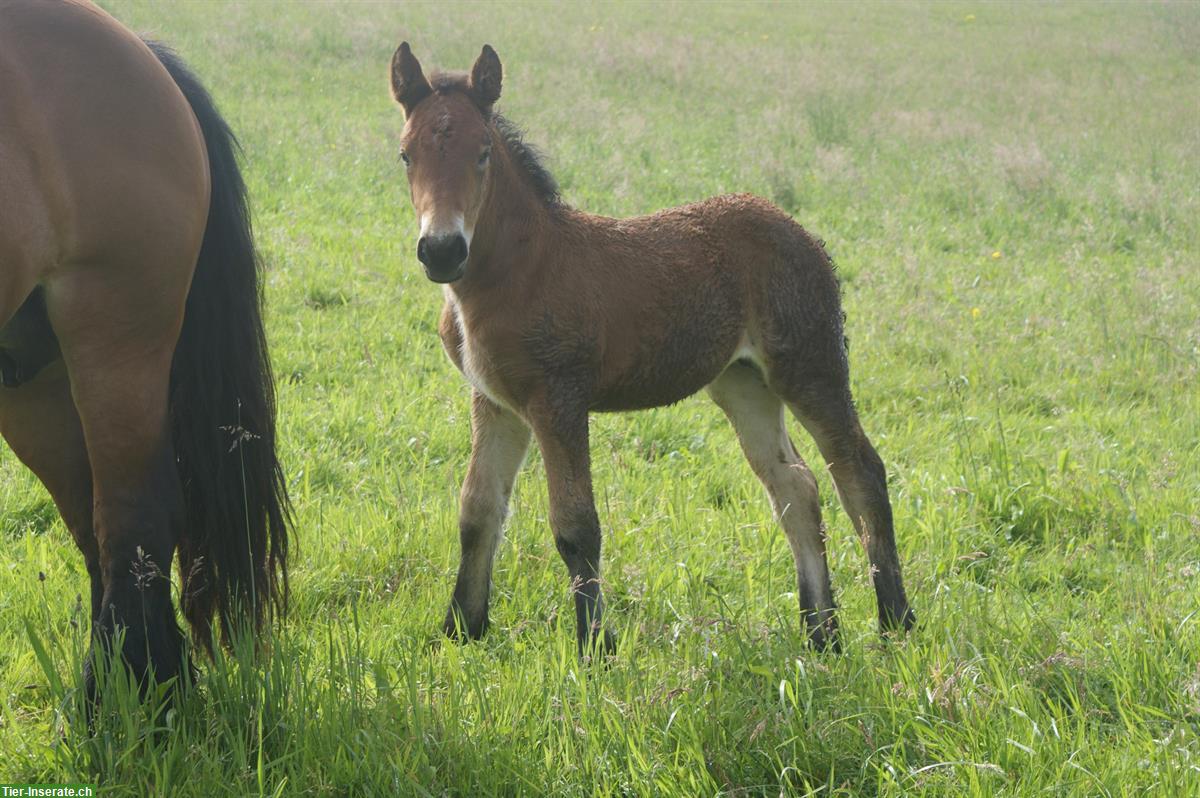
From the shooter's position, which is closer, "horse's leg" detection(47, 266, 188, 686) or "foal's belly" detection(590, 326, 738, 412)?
"horse's leg" detection(47, 266, 188, 686)

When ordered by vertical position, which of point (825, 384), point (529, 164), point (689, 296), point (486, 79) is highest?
point (486, 79)

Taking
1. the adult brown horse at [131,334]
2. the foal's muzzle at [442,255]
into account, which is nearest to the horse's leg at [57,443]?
the adult brown horse at [131,334]

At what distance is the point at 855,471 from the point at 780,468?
0.94 feet

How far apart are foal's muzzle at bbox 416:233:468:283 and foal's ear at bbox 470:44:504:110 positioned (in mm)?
602

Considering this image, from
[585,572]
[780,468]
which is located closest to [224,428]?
[585,572]

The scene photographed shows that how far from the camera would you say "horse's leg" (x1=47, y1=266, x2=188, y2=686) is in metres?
2.87

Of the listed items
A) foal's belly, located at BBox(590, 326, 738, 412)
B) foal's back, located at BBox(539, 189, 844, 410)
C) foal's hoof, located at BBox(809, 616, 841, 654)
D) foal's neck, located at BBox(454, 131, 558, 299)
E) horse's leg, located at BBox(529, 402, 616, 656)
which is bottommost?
foal's hoof, located at BBox(809, 616, 841, 654)

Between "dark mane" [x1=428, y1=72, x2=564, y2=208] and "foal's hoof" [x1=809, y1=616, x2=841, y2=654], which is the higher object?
"dark mane" [x1=428, y1=72, x2=564, y2=208]

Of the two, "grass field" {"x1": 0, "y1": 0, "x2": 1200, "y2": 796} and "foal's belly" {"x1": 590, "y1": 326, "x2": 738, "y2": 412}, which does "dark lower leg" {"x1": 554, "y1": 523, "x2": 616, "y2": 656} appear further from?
"foal's belly" {"x1": 590, "y1": 326, "x2": 738, "y2": 412}

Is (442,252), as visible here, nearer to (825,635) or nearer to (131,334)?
(131,334)

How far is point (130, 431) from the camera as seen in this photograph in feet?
9.66

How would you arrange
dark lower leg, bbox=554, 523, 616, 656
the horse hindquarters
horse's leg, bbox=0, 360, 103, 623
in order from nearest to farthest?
1. horse's leg, bbox=0, 360, 103, 623
2. dark lower leg, bbox=554, 523, 616, 656
3. the horse hindquarters

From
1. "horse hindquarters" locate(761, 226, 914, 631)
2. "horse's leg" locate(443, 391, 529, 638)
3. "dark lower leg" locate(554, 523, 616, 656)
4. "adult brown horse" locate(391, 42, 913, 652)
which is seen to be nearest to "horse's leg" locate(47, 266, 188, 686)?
"adult brown horse" locate(391, 42, 913, 652)

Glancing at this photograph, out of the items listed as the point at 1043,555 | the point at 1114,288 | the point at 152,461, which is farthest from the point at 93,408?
the point at 1114,288
